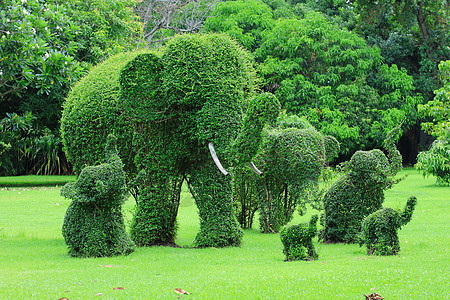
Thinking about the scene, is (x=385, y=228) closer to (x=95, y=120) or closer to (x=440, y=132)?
(x=95, y=120)

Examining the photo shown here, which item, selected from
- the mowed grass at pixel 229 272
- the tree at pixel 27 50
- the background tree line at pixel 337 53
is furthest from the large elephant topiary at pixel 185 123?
the background tree line at pixel 337 53

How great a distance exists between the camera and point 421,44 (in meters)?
34.2

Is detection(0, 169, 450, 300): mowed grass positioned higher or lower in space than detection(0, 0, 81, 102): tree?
lower

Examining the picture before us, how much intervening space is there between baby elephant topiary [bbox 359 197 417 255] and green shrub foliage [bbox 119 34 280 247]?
2.46 meters

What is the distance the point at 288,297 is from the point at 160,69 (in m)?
5.30

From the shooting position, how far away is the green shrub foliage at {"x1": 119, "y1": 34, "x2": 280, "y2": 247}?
29.3 ft

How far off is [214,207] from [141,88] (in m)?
2.58

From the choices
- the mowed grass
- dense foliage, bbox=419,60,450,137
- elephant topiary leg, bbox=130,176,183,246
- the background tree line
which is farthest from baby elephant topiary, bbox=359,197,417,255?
the background tree line

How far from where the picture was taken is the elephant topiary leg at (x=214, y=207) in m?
9.05

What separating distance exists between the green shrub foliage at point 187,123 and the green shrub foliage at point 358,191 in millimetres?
1980

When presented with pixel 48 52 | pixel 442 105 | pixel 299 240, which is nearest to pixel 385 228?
pixel 299 240

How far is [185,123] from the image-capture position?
9.23 m

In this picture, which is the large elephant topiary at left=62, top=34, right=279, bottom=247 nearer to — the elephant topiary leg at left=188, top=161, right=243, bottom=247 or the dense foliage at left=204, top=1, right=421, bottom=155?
the elephant topiary leg at left=188, top=161, right=243, bottom=247

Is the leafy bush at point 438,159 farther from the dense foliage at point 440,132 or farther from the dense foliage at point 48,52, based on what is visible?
the dense foliage at point 48,52
